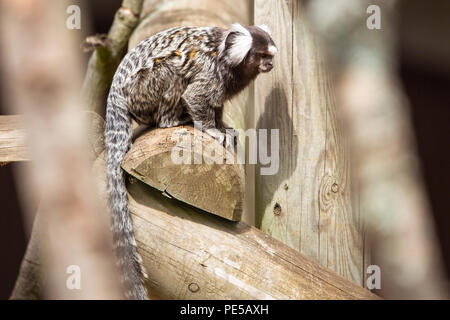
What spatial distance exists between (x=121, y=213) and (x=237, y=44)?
54.0 inches

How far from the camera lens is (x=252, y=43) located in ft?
10.5

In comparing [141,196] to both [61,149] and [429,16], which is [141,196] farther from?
[429,16]

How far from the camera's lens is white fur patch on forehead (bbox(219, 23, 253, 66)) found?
10.6 ft

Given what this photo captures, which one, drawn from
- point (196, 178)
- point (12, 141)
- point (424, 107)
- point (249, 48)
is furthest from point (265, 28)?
point (424, 107)

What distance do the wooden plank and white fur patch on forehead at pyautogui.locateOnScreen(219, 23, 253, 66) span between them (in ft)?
4.53

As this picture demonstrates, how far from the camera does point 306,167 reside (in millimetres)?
3053

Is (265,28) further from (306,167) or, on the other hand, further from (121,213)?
(121,213)

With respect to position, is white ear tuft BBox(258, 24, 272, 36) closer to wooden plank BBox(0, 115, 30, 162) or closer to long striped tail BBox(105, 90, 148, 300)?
long striped tail BBox(105, 90, 148, 300)

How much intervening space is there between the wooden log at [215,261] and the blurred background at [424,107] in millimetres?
2756

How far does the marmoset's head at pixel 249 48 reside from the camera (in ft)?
10.3

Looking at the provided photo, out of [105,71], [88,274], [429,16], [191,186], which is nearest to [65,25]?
[88,274]

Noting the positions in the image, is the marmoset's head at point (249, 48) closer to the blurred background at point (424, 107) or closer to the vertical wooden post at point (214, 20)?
the vertical wooden post at point (214, 20)

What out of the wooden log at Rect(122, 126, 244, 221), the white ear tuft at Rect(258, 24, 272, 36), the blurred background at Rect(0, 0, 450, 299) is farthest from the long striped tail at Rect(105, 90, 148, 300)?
the blurred background at Rect(0, 0, 450, 299)

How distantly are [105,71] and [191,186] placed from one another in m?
2.75
